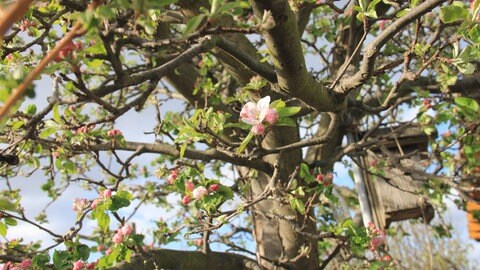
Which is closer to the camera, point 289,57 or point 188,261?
point 289,57

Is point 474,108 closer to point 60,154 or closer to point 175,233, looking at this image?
point 175,233

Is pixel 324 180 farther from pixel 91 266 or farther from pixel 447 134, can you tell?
pixel 447 134

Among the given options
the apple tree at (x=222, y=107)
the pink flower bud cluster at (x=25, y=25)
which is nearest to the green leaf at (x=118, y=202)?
the apple tree at (x=222, y=107)

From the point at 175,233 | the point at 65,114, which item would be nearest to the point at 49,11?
the point at 65,114

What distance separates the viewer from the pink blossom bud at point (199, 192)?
1.97 m

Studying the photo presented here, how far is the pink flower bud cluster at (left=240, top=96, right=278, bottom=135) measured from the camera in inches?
57.7

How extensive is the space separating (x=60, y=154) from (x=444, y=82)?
108 inches

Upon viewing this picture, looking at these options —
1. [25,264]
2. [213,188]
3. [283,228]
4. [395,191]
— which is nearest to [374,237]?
[283,228]

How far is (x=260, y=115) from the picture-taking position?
1482mm

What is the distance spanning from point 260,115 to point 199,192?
63 cm

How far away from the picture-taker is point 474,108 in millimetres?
2516

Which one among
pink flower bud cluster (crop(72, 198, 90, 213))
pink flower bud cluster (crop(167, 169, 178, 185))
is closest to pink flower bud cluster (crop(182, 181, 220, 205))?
pink flower bud cluster (crop(167, 169, 178, 185))

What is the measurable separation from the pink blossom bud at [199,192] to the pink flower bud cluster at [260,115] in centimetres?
57

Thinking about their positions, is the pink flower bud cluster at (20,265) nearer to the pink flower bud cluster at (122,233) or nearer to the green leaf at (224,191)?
the pink flower bud cluster at (122,233)
